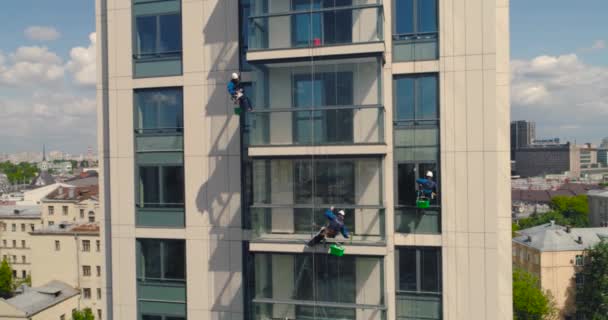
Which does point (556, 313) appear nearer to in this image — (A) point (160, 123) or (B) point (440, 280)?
(B) point (440, 280)

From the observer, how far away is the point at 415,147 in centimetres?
1361

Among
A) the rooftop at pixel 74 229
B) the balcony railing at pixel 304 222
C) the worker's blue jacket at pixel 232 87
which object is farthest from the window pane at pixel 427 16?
the rooftop at pixel 74 229

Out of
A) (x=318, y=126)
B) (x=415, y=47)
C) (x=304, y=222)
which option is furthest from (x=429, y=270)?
(x=415, y=47)

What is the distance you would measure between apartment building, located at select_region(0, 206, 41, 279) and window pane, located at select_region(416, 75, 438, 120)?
79.1 meters

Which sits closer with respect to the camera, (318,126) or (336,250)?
(336,250)

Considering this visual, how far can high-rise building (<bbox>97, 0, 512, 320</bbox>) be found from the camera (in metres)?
13.0

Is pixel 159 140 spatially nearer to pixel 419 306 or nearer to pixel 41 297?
pixel 419 306

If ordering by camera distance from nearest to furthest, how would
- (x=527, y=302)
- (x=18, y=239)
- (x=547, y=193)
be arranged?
(x=527, y=302), (x=18, y=239), (x=547, y=193)

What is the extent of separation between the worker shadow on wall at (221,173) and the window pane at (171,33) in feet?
3.35

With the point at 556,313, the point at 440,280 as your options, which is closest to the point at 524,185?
the point at 556,313

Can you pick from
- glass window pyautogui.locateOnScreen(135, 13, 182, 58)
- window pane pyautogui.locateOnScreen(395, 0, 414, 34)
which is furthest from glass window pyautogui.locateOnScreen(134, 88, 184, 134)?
window pane pyautogui.locateOnScreen(395, 0, 414, 34)

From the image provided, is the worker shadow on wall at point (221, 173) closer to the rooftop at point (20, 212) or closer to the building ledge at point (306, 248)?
the building ledge at point (306, 248)

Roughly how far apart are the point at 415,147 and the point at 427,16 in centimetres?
390

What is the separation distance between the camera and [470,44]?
43.3 ft
